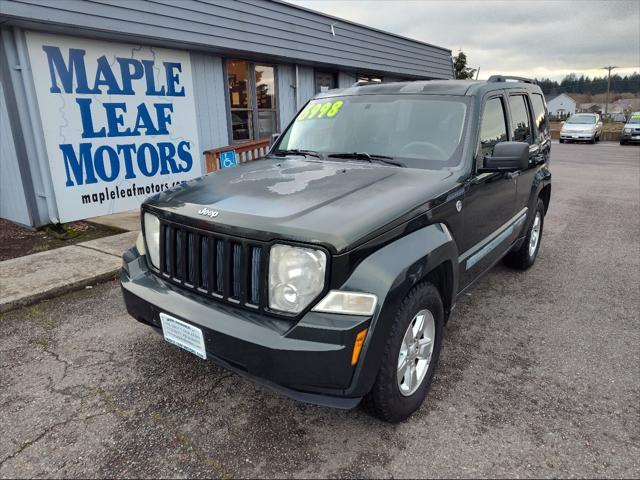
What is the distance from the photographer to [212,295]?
2.23m

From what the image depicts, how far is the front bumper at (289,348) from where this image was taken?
6.20 feet

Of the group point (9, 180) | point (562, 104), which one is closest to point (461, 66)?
point (9, 180)

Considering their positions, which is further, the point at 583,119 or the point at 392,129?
the point at 583,119

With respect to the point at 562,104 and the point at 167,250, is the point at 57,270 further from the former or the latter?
the point at 562,104

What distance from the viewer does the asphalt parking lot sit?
2117 mm

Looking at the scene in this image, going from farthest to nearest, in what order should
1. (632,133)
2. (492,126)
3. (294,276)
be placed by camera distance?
(632,133), (492,126), (294,276)

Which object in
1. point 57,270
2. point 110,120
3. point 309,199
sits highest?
point 110,120

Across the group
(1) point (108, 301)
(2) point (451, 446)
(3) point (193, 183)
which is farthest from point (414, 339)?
(1) point (108, 301)

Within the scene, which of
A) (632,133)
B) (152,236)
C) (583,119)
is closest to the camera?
(152,236)

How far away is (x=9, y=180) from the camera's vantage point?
6020mm

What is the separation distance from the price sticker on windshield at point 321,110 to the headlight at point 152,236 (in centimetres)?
170

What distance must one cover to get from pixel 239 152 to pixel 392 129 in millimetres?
4605

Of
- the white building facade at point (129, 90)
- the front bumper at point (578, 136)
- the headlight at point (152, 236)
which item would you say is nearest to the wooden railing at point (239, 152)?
the white building facade at point (129, 90)

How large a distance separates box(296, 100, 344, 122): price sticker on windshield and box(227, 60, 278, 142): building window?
16.2ft
